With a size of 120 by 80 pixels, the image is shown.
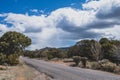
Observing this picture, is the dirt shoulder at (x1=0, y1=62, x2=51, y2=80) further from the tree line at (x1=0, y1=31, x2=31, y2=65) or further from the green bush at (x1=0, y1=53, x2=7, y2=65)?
the tree line at (x1=0, y1=31, x2=31, y2=65)

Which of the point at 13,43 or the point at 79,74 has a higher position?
the point at 13,43

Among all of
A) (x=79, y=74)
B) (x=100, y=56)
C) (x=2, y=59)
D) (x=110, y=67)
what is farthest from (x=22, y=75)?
(x=100, y=56)

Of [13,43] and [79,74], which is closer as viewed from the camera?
[79,74]

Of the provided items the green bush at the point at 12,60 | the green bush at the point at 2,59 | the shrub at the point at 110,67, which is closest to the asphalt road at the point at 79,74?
the shrub at the point at 110,67

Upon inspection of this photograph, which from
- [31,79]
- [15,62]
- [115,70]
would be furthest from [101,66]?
[15,62]

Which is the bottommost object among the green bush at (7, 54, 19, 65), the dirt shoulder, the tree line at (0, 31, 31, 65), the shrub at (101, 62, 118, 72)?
the dirt shoulder

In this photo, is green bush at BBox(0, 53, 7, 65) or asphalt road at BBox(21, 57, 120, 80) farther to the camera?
green bush at BBox(0, 53, 7, 65)

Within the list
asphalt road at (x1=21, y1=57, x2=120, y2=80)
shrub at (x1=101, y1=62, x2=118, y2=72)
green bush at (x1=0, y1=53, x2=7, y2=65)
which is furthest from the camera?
green bush at (x1=0, y1=53, x2=7, y2=65)

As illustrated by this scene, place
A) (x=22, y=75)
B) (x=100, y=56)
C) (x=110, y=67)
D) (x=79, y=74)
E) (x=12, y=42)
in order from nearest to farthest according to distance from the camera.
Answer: (x=79, y=74) < (x=22, y=75) < (x=110, y=67) < (x=100, y=56) < (x=12, y=42)

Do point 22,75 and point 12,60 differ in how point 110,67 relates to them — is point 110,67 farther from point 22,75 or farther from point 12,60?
point 12,60

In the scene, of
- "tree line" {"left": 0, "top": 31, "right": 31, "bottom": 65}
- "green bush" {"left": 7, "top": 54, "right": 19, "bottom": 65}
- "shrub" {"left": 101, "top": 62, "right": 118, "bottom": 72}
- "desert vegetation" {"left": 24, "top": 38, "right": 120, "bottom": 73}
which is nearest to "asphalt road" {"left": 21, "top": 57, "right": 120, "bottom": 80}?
"shrub" {"left": 101, "top": 62, "right": 118, "bottom": 72}

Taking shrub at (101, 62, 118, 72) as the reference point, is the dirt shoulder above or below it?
below

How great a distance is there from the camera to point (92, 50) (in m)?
54.2

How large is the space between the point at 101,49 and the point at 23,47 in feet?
53.6
